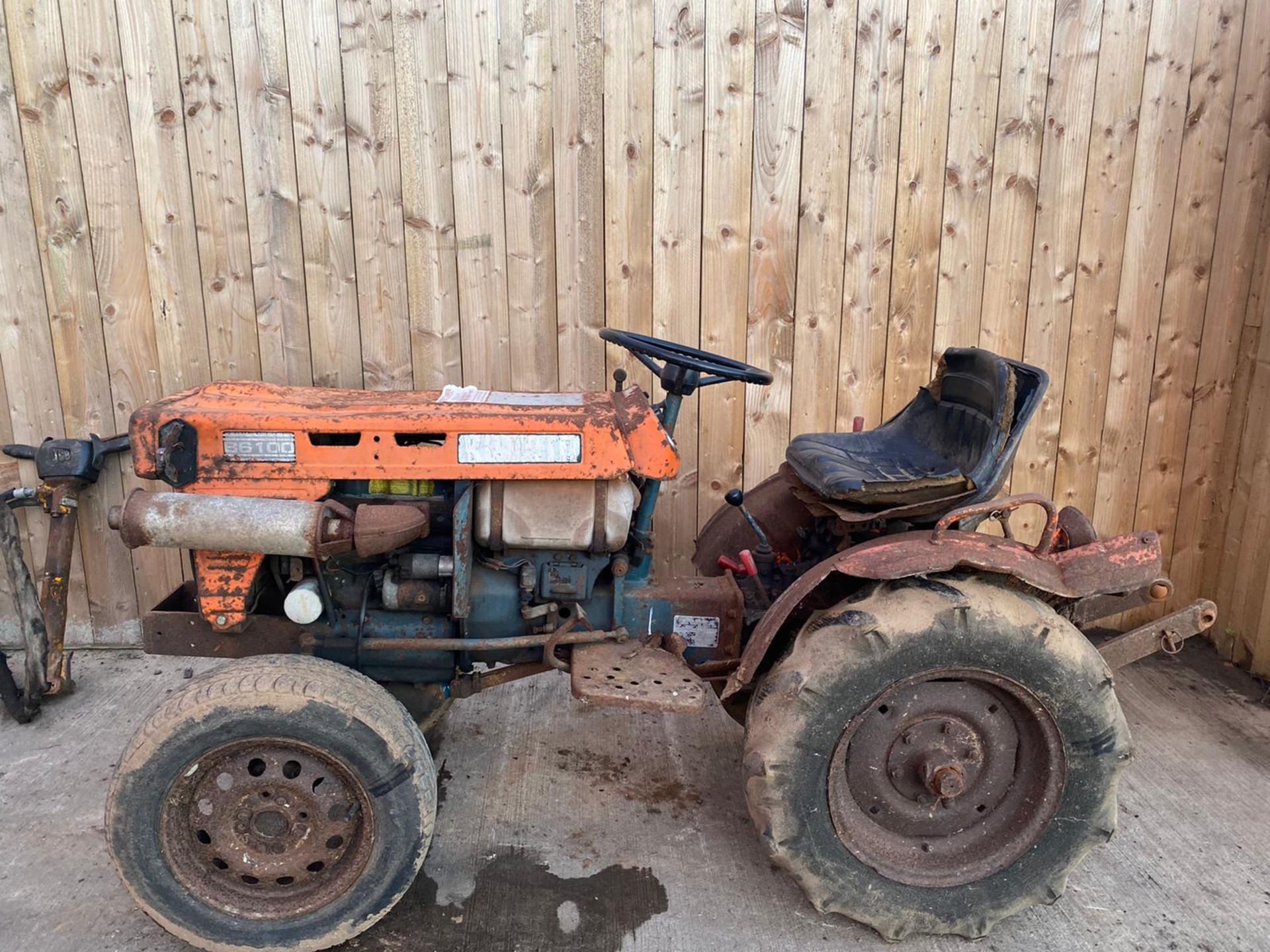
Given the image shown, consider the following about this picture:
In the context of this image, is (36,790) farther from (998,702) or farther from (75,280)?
(998,702)

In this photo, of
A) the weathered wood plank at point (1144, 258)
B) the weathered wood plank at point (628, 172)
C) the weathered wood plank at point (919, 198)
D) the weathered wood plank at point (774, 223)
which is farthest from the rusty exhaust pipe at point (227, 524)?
the weathered wood plank at point (1144, 258)

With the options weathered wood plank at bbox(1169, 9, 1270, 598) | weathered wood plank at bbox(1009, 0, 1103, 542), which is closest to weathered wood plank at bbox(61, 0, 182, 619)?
weathered wood plank at bbox(1009, 0, 1103, 542)

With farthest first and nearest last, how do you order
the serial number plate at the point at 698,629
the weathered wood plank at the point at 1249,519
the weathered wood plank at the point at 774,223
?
the weathered wood plank at the point at 1249,519, the weathered wood plank at the point at 774,223, the serial number plate at the point at 698,629

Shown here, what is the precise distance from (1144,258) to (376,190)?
3098 mm

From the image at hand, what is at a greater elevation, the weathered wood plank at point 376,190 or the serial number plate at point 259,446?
the weathered wood plank at point 376,190

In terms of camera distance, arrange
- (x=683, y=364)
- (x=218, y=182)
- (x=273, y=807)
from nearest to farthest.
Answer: (x=273, y=807) → (x=683, y=364) → (x=218, y=182)

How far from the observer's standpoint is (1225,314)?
3816mm

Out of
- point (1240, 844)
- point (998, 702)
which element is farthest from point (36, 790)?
point (1240, 844)

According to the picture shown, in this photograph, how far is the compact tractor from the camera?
7.40 feet

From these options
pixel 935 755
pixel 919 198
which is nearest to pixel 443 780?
pixel 935 755

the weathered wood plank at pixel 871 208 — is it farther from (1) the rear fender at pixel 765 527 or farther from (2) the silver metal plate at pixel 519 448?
(2) the silver metal plate at pixel 519 448

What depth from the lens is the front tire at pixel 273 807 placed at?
2176 mm

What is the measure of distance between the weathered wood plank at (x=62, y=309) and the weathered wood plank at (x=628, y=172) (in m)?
2.02

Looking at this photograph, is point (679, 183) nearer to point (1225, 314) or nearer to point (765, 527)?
point (765, 527)
